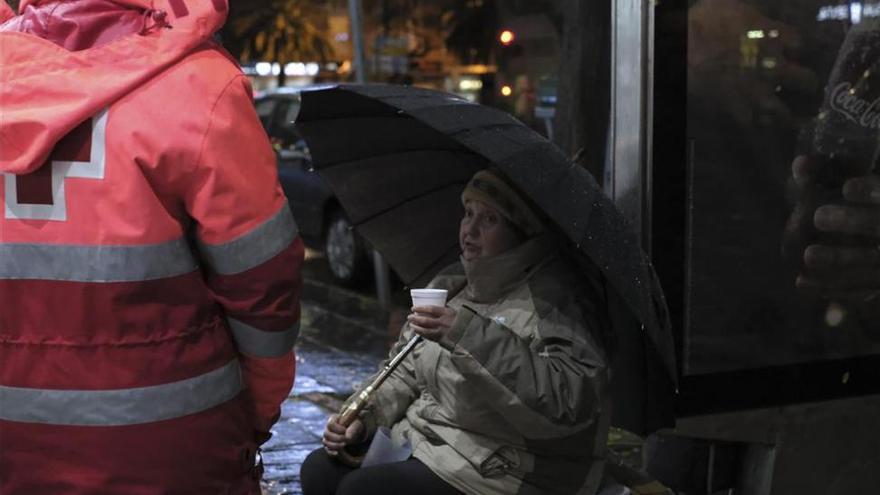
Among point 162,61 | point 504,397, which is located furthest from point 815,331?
point 162,61

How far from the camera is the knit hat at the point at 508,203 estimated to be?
3475 millimetres

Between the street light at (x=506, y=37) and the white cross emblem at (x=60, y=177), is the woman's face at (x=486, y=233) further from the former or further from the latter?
the street light at (x=506, y=37)

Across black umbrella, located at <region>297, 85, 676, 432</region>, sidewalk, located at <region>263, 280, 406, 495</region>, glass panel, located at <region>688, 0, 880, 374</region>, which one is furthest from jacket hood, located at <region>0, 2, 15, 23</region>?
sidewalk, located at <region>263, 280, 406, 495</region>

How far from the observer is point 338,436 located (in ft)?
11.7

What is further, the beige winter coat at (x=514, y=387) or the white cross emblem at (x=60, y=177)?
the beige winter coat at (x=514, y=387)

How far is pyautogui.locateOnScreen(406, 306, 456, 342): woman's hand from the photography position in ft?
9.96

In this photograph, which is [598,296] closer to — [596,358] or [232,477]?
[596,358]

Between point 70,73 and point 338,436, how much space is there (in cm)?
146

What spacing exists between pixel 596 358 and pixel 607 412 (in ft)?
0.65

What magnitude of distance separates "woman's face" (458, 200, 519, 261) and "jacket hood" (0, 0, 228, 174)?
116 centimetres

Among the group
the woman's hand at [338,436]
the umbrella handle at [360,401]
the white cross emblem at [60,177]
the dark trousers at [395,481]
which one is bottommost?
the dark trousers at [395,481]

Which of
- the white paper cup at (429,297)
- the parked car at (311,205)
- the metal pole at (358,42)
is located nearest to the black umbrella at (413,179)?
the white paper cup at (429,297)

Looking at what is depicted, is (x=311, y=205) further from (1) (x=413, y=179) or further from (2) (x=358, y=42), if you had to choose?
(1) (x=413, y=179)

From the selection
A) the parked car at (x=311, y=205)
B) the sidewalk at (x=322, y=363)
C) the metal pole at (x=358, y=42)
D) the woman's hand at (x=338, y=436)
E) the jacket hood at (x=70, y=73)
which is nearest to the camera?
the jacket hood at (x=70, y=73)
